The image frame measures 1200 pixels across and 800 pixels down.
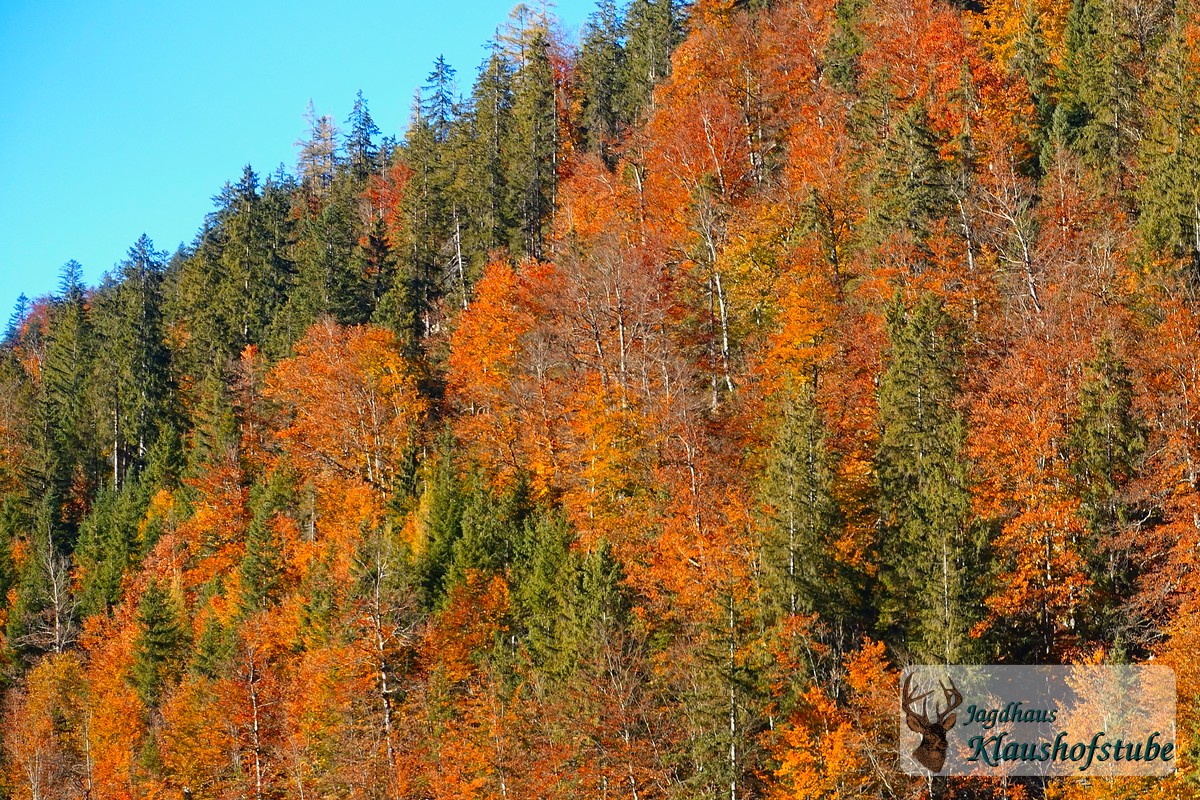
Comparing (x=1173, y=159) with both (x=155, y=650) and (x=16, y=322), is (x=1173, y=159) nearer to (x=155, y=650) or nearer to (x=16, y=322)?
(x=155, y=650)

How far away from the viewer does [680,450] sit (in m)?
44.8

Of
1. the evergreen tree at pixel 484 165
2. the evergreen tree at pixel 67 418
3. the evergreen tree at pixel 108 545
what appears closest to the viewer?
the evergreen tree at pixel 108 545

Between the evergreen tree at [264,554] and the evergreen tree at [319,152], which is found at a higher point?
the evergreen tree at [319,152]

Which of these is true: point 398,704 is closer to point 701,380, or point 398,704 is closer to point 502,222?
point 701,380

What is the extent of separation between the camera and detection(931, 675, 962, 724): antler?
32312 millimetres

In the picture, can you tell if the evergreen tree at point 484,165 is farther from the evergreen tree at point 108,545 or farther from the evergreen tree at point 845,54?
the evergreen tree at point 108,545

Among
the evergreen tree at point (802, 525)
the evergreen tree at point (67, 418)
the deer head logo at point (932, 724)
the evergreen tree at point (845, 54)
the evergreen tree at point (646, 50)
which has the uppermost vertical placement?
the evergreen tree at point (646, 50)

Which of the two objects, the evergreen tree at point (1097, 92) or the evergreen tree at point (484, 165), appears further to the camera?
the evergreen tree at point (484, 165)

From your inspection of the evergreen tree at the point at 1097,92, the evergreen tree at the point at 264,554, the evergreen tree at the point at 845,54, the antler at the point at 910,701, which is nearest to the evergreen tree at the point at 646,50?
the evergreen tree at the point at 845,54

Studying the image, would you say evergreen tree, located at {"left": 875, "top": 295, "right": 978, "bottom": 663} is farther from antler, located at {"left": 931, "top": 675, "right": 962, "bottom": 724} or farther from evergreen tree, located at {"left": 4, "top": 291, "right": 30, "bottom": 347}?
evergreen tree, located at {"left": 4, "top": 291, "right": 30, "bottom": 347}

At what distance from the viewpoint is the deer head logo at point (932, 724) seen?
3203cm

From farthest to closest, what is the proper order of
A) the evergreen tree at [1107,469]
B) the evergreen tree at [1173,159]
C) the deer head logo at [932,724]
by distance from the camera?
the evergreen tree at [1173,159] → the evergreen tree at [1107,469] → the deer head logo at [932,724]

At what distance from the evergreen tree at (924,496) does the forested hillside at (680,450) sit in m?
0.13

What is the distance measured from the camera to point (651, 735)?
36125 mm
